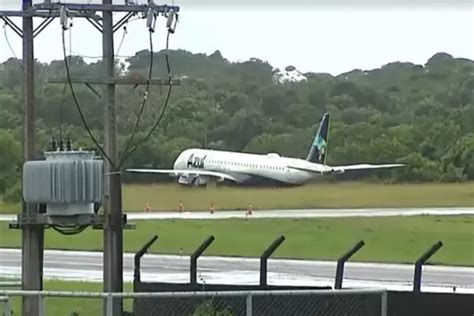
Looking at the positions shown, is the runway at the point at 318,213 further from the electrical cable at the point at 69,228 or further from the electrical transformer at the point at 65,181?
the electrical transformer at the point at 65,181

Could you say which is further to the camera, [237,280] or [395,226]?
[395,226]

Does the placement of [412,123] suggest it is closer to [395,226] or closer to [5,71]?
[395,226]

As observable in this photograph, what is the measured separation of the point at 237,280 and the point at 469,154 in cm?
2334

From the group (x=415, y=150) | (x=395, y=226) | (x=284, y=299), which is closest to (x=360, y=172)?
(x=415, y=150)

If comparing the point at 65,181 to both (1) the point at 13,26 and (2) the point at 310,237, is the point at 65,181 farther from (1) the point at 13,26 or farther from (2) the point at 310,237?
(2) the point at 310,237

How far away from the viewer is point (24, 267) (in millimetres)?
19156

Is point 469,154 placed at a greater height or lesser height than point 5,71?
lesser

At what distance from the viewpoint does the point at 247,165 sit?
185 feet

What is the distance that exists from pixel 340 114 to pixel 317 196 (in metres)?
11.8

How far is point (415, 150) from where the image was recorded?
5134cm

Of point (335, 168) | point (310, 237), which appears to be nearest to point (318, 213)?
point (310, 237)

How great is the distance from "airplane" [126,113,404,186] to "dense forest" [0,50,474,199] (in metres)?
0.56

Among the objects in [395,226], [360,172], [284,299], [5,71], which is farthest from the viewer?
[360,172]

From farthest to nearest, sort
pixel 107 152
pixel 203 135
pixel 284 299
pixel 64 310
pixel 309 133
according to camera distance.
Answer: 1. pixel 309 133
2. pixel 203 135
3. pixel 64 310
4. pixel 107 152
5. pixel 284 299
